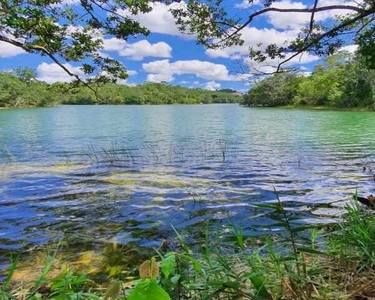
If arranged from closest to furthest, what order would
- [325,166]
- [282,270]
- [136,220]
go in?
1. [282,270]
2. [136,220]
3. [325,166]

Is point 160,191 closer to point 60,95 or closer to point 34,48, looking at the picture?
point 34,48

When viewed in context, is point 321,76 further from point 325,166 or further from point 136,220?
point 136,220

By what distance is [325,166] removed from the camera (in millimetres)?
12484

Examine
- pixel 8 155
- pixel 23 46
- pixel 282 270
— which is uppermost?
pixel 23 46

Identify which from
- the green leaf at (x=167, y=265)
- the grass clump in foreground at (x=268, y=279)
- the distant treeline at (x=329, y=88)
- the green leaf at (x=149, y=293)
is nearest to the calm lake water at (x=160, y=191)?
the grass clump in foreground at (x=268, y=279)

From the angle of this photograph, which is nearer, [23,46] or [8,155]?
[23,46]

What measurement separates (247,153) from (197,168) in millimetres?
4697

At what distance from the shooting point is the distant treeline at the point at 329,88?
2650 inches

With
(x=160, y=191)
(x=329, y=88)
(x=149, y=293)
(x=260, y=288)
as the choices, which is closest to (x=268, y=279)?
(x=260, y=288)

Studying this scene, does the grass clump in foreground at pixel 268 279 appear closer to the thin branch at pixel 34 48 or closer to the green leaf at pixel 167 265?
the green leaf at pixel 167 265

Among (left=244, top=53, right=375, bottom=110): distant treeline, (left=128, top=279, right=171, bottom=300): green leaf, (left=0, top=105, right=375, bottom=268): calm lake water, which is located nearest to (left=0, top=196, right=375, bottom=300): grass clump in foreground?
(left=128, top=279, right=171, bottom=300): green leaf

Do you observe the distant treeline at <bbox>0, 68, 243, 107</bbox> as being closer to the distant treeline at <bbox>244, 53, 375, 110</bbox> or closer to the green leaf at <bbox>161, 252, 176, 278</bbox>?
the green leaf at <bbox>161, 252, 176, 278</bbox>

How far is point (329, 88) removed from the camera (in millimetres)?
79875

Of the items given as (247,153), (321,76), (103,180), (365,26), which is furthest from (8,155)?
(321,76)
